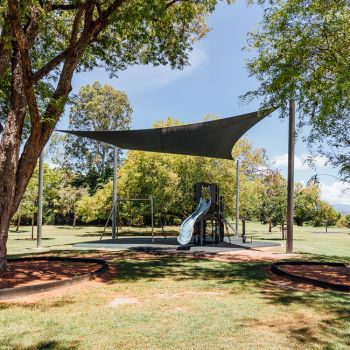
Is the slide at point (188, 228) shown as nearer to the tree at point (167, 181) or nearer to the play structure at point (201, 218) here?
the play structure at point (201, 218)

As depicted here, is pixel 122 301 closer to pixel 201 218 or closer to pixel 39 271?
pixel 39 271

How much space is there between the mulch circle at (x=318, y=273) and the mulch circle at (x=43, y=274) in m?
3.65

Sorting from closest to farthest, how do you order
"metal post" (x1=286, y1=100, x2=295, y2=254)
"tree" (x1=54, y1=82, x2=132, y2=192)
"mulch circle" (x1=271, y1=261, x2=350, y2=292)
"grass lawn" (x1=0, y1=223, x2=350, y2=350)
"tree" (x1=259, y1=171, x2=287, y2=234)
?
1. "grass lawn" (x1=0, y1=223, x2=350, y2=350)
2. "mulch circle" (x1=271, y1=261, x2=350, y2=292)
3. "metal post" (x1=286, y1=100, x2=295, y2=254)
4. "tree" (x1=259, y1=171, x2=287, y2=234)
5. "tree" (x1=54, y1=82, x2=132, y2=192)

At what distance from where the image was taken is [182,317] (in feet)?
14.5

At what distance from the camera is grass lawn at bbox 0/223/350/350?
359 cm

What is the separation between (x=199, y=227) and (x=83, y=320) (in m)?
10.2

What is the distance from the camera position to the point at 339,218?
40.7 m

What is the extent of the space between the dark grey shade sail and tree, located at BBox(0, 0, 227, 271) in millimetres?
1899

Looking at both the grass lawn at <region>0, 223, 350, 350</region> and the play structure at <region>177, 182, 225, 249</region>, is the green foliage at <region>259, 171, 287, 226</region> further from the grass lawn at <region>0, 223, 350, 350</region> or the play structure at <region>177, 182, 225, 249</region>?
the grass lawn at <region>0, 223, 350, 350</region>

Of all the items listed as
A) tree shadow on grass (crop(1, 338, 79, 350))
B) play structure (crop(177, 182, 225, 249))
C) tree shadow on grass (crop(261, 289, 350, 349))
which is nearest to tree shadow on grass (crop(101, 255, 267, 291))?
tree shadow on grass (crop(261, 289, 350, 349))

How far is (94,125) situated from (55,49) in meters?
25.3

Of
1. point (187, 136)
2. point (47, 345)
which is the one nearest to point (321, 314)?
point (47, 345)

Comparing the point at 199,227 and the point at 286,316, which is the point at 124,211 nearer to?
the point at 199,227

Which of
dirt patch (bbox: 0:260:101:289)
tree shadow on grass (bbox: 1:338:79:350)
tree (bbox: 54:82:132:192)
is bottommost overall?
dirt patch (bbox: 0:260:101:289)
